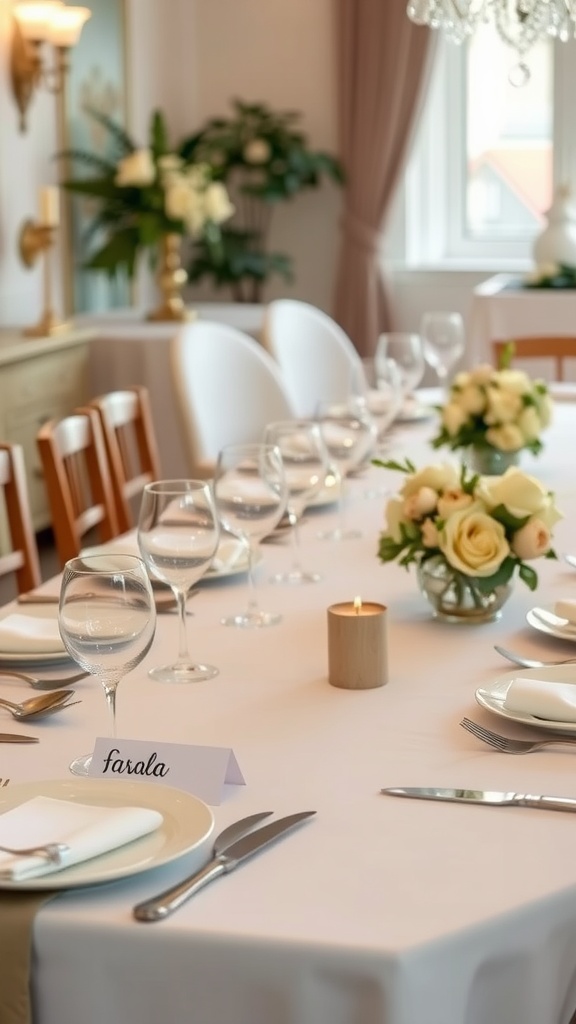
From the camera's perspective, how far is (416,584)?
1.82 m

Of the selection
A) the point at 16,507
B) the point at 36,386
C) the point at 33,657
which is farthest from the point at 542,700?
the point at 36,386

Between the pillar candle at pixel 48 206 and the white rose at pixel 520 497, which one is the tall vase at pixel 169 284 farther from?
the white rose at pixel 520 497

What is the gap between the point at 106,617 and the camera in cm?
115

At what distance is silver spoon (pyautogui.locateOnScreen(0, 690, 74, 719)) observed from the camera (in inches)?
53.2

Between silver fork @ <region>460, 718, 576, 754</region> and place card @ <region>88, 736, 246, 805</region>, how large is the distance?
0.76 feet

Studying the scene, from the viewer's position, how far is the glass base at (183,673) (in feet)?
4.76

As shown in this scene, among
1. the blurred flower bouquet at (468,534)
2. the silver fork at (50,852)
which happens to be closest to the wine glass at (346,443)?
the blurred flower bouquet at (468,534)

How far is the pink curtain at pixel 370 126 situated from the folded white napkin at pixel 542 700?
4.69 m

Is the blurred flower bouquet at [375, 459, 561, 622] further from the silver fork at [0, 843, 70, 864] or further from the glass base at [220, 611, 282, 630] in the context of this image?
the silver fork at [0, 843, 70, 864]

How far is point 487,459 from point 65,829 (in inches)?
59.4

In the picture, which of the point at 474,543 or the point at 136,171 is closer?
the point at 474,543

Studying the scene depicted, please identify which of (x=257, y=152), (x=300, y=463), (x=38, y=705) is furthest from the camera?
(x=257, y=152)

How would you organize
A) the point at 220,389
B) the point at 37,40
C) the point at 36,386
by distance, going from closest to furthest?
the point at 220,389, the point at 36,386, the point at 37,40

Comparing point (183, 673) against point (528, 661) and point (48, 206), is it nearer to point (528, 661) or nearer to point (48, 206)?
point (528, 661)
